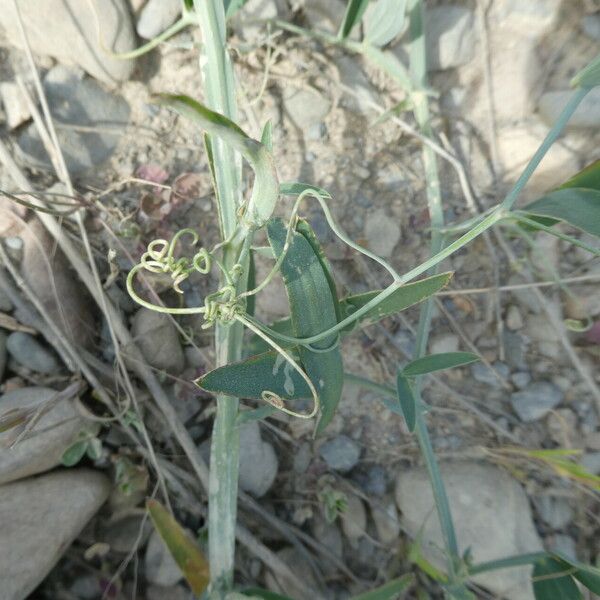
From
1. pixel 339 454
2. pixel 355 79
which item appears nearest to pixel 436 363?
pixel 339 454

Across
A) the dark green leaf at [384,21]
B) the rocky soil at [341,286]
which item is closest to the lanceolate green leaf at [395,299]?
the rocky soil at [341,286]

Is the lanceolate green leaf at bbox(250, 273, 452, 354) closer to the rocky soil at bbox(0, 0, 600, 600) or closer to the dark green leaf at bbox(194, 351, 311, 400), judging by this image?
the dark green leaf at bbox(194, 351, 311, 400)

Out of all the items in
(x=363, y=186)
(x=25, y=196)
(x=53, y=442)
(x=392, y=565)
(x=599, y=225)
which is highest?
(x=25, y=196)

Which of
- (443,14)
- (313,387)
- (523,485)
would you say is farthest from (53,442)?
(443,14)

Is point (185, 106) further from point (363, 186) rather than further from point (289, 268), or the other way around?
point (363, 186)

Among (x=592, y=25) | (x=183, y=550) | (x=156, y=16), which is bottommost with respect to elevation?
(x=183, y=550)

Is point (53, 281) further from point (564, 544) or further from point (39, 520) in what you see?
point (564, 544)
